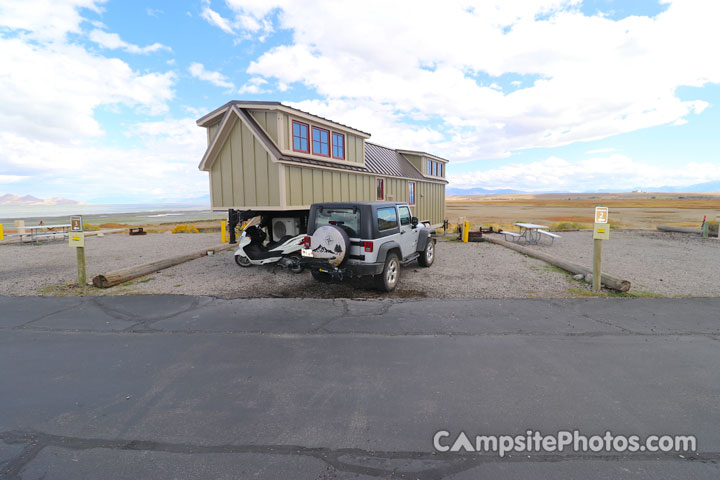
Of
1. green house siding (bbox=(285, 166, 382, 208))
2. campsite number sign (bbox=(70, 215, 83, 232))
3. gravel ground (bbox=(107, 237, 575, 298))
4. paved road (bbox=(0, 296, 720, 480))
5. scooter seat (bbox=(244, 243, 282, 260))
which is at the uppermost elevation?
green house siding (bbox=(285, 166, 382, 208))

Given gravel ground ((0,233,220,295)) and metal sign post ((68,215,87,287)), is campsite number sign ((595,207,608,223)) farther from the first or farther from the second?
gravel ground ((0,233,220,295))

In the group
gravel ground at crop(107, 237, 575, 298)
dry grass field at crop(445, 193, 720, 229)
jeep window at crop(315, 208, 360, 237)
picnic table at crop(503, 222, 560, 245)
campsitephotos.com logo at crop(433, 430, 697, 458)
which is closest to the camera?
campsitephotos.com logo at crop(433, 430, 697, 458)

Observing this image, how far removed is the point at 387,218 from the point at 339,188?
16.8 ft

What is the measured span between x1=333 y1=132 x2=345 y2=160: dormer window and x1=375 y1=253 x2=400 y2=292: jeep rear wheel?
6349 mm

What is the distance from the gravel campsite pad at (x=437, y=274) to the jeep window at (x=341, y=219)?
1304 millimetres

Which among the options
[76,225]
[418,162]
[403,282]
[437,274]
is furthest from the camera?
[418,162]

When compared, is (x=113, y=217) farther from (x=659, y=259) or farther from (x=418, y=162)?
(x=659, y=259)

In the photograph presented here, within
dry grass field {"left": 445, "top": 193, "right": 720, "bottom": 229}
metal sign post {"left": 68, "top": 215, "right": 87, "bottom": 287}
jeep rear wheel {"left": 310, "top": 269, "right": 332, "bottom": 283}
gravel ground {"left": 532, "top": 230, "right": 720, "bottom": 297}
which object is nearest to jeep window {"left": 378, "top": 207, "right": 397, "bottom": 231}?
jeep rear wheel {"left": 310, "top": 269, "right": 332, "bottom": 283}

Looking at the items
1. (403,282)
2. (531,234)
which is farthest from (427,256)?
(531,234)

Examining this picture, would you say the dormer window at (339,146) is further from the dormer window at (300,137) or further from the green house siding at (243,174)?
the green house siding at (243,174)

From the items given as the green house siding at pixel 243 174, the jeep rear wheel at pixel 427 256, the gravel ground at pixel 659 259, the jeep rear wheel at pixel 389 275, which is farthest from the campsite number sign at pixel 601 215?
the green house siding at pixel 243 174

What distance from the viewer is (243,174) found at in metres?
10.8

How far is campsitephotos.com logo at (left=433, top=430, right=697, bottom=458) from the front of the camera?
2.74 metres

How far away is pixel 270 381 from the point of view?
12.6ft
